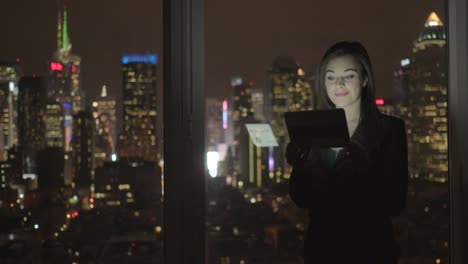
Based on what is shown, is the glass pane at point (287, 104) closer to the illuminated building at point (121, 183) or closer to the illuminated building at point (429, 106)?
the illuminated building at point (429, 106)

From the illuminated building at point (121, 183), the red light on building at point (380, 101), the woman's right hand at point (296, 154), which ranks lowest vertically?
the illuminated building at point (121, 183)

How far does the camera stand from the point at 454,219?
2.17 meters

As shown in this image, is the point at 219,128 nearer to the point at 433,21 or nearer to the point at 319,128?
the point at 319,128

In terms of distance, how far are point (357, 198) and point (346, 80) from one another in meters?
0.45

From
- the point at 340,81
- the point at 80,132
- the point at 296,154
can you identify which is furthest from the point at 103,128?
the point at 340,81

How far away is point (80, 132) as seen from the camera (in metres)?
2.30

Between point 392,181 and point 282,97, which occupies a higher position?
point 282,97

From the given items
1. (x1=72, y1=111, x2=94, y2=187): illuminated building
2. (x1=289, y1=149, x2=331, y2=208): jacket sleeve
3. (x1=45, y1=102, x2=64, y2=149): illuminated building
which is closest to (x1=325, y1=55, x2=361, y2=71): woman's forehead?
(x1=289, y1=149, x2=331, y2=208): jacket sleeve

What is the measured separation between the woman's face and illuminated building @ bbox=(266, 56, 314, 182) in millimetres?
180

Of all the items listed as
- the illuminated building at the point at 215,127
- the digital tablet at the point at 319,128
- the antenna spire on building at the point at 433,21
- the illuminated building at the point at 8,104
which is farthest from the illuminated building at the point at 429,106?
the illuminated building at the point at 8,104

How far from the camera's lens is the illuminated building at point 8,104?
2365mm

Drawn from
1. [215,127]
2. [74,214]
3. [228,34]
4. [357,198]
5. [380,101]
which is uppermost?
[228,34]

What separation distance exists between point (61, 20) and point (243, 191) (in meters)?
1.18

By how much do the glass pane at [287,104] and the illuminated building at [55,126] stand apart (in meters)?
0.69
